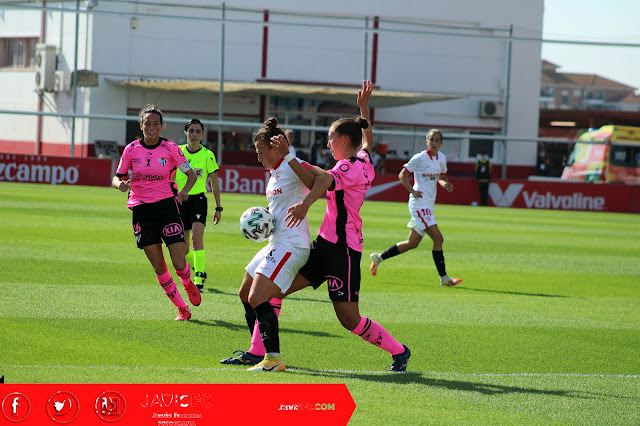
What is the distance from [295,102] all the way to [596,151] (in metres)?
14.0

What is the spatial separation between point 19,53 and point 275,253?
1417 inches

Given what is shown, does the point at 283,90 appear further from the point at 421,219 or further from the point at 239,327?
the point at 239,327

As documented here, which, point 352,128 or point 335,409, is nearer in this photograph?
point 335,409

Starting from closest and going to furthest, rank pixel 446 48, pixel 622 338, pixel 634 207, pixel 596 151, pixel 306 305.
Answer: pixel 622 338 < pixel 306 305 < pixel 634 207 < pixel 596 151 < pixel 446 48

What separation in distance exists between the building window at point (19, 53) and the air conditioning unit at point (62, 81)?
3.77m

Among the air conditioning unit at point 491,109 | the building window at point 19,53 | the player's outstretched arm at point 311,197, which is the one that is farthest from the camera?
the air conditioning unit at point 491,109

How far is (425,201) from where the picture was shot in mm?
11867

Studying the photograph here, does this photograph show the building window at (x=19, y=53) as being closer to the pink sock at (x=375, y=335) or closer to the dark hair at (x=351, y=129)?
the dark hair at (x=351, y=129)

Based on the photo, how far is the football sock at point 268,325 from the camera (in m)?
6.05

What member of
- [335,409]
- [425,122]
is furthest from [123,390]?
[425,122]

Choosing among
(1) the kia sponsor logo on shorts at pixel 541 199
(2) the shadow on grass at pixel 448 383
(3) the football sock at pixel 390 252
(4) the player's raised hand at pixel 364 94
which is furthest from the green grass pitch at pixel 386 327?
(1) the kia sponsor logo on shorts at pixel 541 199

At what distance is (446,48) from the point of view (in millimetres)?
40906

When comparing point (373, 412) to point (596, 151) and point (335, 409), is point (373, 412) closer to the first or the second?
point (335, 409)

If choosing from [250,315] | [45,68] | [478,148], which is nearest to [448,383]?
[250,315]
